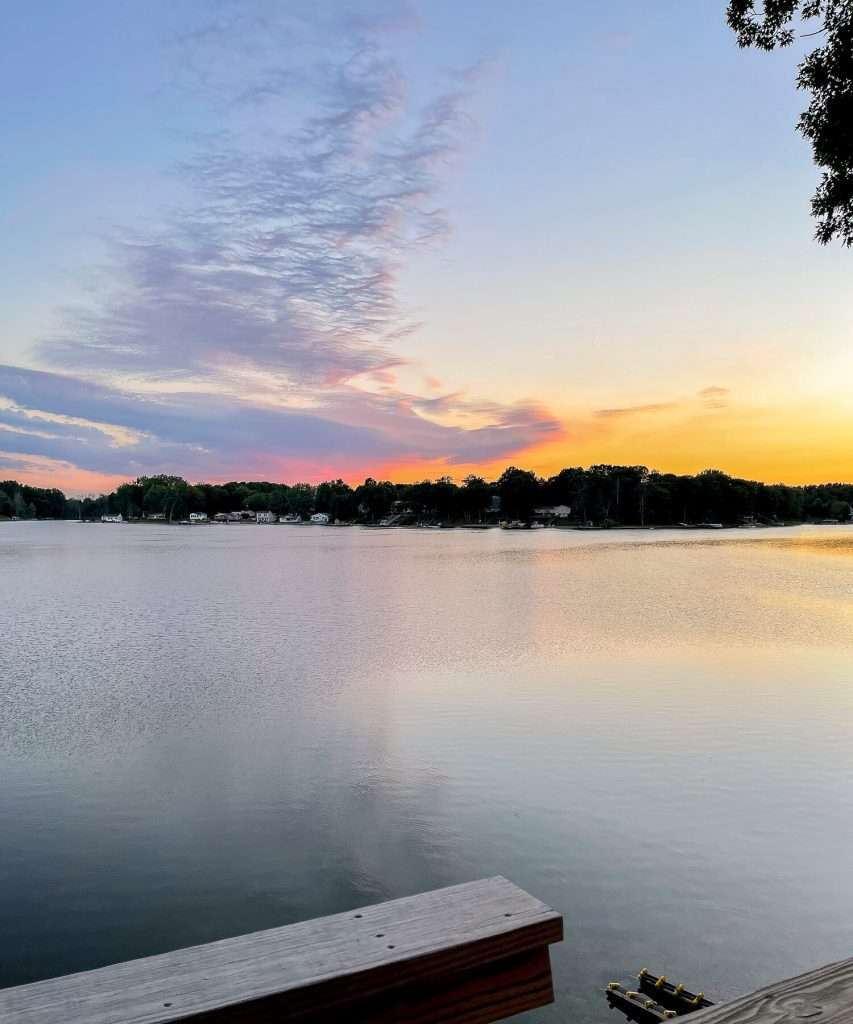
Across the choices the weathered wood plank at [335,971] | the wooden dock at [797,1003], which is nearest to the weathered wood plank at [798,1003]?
the wooden dock at [797,1003]

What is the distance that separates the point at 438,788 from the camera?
33.1 ft

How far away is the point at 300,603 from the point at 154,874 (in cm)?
2682

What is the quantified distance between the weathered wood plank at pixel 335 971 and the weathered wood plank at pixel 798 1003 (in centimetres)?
39

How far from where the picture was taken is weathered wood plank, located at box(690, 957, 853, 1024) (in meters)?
1.59

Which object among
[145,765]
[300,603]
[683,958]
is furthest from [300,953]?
[300,603]

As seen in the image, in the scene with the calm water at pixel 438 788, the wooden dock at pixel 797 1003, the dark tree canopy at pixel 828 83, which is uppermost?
the dark tree canopy at pixel 828 83

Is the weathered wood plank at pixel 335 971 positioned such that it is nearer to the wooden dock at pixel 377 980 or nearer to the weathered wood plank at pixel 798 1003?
the wooden dock at pixel 377 980

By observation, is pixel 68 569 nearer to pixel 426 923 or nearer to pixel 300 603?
pixel 300 603

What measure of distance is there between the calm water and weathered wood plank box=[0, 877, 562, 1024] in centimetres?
451

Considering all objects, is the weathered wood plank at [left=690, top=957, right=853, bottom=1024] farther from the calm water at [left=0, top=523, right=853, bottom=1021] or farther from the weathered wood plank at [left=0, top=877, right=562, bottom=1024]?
the calm water at [left=0, top=523, right=853, bottom=1021]

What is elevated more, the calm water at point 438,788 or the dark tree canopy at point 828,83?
the dark tree canopy at point 828,83

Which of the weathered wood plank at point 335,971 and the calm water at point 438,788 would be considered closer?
the weathered wood plank at point 335,971

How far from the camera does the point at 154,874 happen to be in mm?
7664

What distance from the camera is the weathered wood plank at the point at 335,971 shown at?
156cm
